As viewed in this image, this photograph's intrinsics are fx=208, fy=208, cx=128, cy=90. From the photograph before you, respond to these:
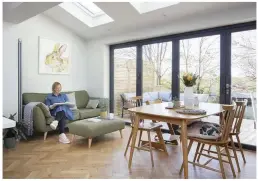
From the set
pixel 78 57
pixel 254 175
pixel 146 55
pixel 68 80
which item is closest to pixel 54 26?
pixel 78 57

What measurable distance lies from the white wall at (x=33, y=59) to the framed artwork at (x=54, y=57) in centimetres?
10

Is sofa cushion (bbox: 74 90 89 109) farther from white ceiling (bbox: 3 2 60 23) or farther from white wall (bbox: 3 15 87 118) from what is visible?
white ceiling (bbox: 3 2 60 23)

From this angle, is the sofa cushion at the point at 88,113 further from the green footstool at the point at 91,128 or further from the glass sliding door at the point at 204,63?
the glass sliding door at the point at 204,63

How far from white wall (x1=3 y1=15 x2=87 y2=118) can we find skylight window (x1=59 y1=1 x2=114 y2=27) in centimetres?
69

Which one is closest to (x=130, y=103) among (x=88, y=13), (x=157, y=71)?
(x=157, y=71)

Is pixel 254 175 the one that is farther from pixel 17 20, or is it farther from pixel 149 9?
pixel 17 20

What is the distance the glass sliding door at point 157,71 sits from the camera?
4348mm

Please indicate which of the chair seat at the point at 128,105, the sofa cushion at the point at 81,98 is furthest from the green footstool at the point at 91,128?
the sofa cushion at the point at 81,98

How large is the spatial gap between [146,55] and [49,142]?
8.88 ft

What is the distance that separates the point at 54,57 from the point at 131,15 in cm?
210

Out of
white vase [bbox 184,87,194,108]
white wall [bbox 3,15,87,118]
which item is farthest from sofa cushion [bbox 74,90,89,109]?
white vase [bbox 184,87,194,108]

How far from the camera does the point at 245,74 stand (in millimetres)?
3361

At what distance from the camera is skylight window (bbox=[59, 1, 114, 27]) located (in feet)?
14.5

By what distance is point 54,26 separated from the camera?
486cm
